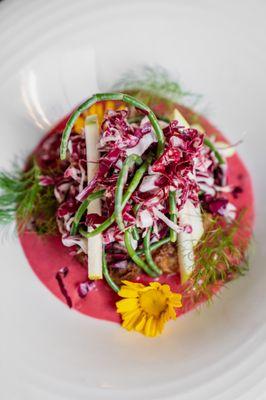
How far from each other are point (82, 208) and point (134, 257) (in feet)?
0.58

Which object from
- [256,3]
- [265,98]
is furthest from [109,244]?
[256,3]

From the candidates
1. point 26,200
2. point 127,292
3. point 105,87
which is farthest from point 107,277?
point 105,87

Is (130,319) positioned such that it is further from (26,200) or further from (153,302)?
(26,200)

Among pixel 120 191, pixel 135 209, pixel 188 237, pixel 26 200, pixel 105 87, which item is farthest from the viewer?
pixel 105 87

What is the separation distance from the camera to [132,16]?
5.52 ft

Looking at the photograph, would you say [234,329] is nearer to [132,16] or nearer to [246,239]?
[246,239]

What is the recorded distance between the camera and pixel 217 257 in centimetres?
156

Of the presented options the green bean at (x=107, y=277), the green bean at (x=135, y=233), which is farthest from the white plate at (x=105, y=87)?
the green bean at (x=135, y=233)

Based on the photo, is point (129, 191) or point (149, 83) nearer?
point (129, 191)

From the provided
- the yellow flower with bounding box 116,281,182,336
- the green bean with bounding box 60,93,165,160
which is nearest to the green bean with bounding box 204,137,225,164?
the green bean with bounding box 60,93,165,160

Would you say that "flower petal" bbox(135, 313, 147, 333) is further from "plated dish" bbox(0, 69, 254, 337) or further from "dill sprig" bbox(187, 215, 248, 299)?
"dill sprig" bbox(187, 215, 248, 299)

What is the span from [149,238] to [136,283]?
12 cm

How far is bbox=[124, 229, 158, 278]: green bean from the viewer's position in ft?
4.64

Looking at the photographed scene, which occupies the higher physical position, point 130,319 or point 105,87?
point 105,87
